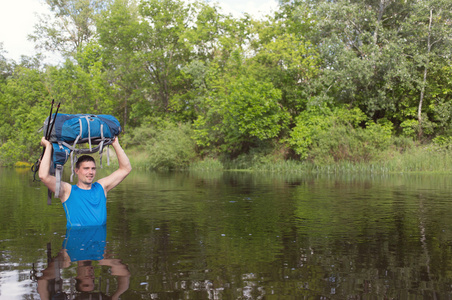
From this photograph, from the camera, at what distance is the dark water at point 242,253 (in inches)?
185

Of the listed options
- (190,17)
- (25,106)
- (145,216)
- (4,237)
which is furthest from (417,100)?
(25,106)

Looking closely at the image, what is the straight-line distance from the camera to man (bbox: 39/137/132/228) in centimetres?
715

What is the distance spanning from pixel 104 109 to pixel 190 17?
14038 mm

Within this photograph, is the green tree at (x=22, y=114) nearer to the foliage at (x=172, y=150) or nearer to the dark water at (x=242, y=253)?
the foliage at (x=172, y=150)

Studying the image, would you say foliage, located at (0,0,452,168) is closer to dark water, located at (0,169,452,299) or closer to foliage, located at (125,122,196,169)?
foliage, located at (125,122,196,169)

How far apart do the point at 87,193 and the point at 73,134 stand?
49.8 inches

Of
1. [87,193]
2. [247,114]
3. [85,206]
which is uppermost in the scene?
[247,114]

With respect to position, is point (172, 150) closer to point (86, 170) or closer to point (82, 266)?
point (86, 170)

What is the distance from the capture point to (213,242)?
285 inches

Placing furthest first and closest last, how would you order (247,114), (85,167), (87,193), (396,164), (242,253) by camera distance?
1. (247,114)
2. (396,164)
3. (87,193)
4. (85,167)
5. (242,253)

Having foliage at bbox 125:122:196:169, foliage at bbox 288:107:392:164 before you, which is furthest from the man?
foliage at bbox 125:122:196:169

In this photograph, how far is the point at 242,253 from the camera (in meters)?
6.40

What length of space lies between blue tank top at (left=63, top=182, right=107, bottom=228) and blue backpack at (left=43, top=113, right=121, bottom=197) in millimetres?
546

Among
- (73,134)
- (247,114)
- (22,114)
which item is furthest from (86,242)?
(22,114)
